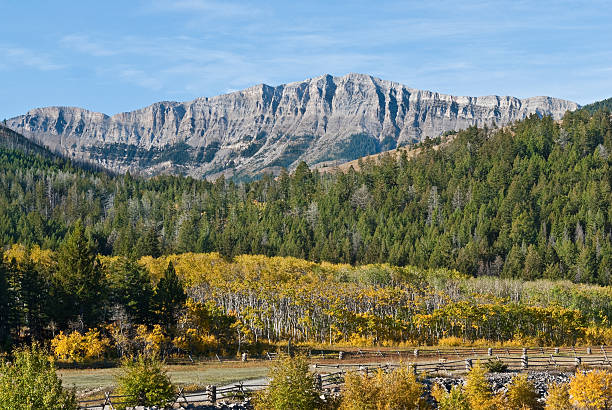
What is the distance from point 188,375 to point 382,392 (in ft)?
86.0

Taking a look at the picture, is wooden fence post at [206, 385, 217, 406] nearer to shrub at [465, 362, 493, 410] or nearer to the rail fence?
the rail fence

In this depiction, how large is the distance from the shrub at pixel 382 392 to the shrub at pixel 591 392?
46.6 feet

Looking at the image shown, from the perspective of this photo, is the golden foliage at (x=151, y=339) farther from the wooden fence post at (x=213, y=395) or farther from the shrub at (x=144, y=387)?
the shrub at (x=144, y=387)

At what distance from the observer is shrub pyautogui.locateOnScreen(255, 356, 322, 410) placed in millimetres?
40625

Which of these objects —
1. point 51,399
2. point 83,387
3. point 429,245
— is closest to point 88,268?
point 83,387

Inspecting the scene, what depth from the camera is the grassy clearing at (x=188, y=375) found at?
52.1m

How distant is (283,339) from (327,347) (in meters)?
10.4

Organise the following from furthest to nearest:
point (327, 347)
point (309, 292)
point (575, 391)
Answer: point (309, 292), point (327, 347), point (575, 391)

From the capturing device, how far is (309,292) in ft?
365

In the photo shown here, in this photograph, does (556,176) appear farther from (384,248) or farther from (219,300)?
(219,300)

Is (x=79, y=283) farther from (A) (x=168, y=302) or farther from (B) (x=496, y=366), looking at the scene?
(B) (x=496, y=366)

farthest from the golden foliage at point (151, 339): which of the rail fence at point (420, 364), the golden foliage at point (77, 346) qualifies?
the rail fence at point (420, 364)

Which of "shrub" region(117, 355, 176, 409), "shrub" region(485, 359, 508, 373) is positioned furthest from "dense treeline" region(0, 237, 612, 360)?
"shrub" region(117, 355, 176, 409)

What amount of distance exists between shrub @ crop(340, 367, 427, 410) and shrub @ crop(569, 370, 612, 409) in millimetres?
14215
